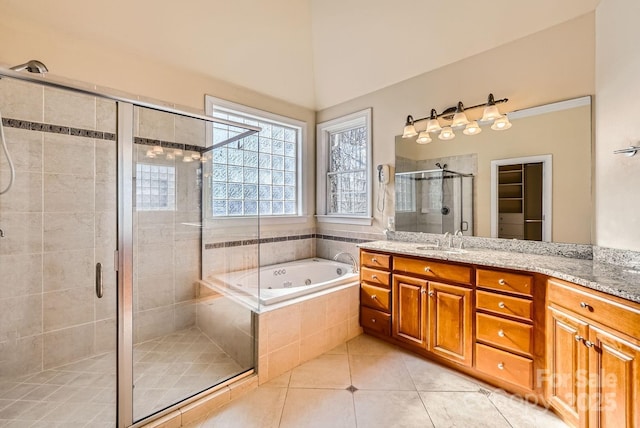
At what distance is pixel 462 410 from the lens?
1778mm

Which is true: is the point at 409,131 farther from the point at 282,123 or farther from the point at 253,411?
the point at 253,411

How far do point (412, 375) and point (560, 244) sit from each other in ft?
4.94

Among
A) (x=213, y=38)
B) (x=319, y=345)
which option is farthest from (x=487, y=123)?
(x=213, y=38)

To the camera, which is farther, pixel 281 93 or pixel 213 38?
pixel 281 93

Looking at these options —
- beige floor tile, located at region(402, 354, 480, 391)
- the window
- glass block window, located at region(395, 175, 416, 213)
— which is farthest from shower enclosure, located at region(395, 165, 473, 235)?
the window

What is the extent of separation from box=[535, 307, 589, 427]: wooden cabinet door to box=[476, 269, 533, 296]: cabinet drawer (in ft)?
0.57

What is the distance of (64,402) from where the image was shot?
178cm

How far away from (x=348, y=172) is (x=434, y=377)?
2.36 metres

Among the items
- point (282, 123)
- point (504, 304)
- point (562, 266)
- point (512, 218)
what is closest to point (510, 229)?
point (512, 218)

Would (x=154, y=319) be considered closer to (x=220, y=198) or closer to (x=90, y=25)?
(x=220, y=198)

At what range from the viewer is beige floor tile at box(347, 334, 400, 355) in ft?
8.13

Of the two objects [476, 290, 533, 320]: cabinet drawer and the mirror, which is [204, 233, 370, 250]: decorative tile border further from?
[476, 290, 533, 320]: cabinet drawer

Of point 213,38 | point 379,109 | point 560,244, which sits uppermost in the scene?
point 213,38

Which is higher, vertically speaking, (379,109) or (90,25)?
(90,25)
